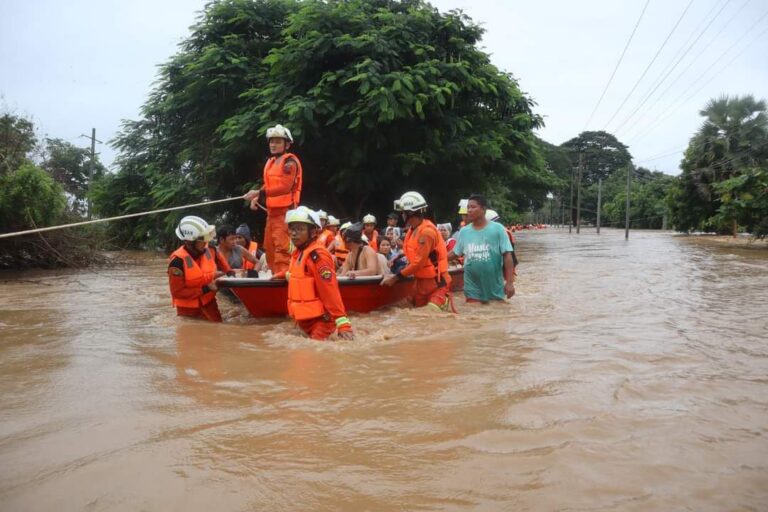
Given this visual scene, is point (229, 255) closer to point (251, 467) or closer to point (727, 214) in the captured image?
point (251, 467)

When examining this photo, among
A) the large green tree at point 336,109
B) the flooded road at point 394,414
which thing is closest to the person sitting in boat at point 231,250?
the flooded road at point 394,414

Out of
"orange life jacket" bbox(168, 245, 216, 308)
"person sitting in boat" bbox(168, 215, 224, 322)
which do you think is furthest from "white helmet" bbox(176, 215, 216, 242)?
"orange life jacket" bbox(168, 245, 216, 308)

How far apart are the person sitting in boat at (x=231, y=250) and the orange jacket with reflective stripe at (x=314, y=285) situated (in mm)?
2955

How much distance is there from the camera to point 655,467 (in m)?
2.88

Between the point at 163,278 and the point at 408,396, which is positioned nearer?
the point at 408,396

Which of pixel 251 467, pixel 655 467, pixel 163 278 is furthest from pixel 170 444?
pixel 163 278

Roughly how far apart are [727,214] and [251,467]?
2635 cm

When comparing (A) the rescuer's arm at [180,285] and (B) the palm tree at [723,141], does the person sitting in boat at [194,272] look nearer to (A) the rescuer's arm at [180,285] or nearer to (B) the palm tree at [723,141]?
(A) the rescuer's arm at [180,285]

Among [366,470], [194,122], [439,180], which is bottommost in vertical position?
[366,470]

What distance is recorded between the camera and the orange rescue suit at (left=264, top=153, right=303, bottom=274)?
699 cm

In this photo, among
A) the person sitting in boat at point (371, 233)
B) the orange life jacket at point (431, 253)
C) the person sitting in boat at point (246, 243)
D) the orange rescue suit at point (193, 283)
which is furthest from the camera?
the person sitting in boat at point (371, 233)

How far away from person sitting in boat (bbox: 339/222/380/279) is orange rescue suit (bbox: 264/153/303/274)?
0.76m

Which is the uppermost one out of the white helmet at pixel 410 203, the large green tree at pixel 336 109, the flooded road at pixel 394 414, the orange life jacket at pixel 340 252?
the large green tree at pixel 336 109

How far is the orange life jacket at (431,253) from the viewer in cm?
711
